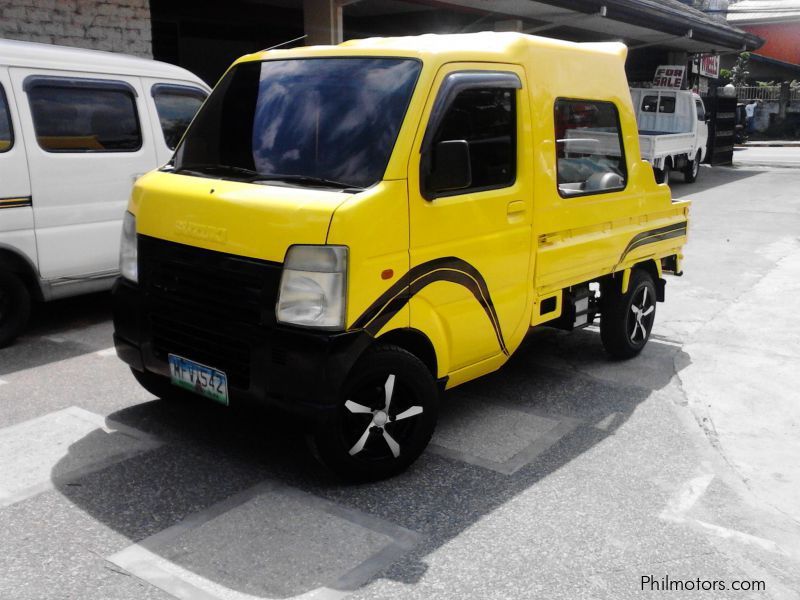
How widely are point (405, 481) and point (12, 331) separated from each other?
3633mm

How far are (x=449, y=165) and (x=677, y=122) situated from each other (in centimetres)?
1732

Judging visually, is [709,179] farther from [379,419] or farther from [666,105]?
[379,419]

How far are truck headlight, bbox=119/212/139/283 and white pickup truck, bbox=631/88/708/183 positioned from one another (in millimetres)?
15377

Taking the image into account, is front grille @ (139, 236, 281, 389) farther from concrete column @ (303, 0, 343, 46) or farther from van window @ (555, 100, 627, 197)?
concrete column @ (303, 0, 343, 46)

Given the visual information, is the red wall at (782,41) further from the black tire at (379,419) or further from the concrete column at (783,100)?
the black tire at (379,419)

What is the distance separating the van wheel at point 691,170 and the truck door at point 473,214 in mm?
16143

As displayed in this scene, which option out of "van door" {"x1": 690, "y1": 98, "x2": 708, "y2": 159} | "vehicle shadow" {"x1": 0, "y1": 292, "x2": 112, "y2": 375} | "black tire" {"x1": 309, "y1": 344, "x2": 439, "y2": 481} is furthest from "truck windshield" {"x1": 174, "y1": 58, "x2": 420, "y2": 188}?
"van door" {"x1": 690, "y1": 98, "x2": 708, "y2": 159}

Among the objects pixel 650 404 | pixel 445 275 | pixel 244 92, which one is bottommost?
pixel 650 404

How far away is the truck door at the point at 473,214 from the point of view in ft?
13.1

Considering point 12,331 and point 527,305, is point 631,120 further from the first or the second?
point 12,331

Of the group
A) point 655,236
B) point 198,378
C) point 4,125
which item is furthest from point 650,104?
point 198,378

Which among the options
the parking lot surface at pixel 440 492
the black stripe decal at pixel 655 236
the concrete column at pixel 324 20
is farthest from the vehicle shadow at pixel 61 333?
the concrete column at pixel 324 20

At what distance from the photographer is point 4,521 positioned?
11.9 feet

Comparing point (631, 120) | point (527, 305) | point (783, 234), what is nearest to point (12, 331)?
point (527, 305)
